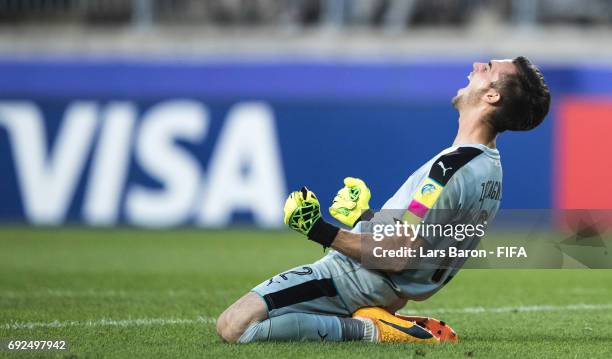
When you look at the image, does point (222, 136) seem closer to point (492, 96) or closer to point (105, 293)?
point (105, 293)

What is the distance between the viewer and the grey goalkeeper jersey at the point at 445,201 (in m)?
6.59

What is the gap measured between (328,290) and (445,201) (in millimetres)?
Result: 907

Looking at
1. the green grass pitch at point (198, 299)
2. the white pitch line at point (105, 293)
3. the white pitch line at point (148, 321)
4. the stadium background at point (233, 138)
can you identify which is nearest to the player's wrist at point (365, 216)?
the green grass pitch at point (198, 299)

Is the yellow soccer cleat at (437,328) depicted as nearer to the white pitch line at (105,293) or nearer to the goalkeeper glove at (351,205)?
the goalkeeper glove at (351,205)

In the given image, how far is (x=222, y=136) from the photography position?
16516 mm

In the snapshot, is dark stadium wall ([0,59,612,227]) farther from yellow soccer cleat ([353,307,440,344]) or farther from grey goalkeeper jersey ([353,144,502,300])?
grey goalkeeper jersey ([353,144,502,300])

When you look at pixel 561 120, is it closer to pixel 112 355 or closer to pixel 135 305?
pixel 135 305

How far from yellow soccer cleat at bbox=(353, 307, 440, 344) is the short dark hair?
4.31ft

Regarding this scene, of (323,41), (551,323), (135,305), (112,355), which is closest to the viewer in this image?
(112,355)

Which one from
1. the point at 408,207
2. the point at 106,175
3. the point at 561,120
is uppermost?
the point at 408,207

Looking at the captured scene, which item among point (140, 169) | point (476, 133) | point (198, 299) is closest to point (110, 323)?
point (198, 299)

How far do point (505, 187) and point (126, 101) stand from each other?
5.41 metres

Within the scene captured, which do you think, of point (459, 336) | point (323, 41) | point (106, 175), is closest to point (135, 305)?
point (459, 336)

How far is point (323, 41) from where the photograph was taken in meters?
19.1
